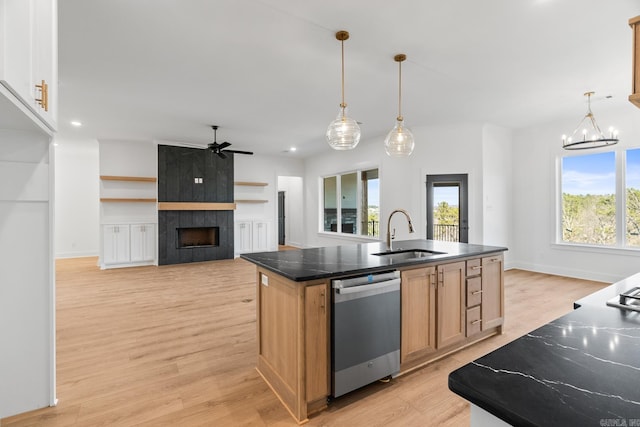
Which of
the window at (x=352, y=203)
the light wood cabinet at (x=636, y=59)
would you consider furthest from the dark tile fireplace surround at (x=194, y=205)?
the light wood cabinet at (x=636, y=59)

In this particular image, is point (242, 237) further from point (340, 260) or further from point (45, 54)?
point (45, 54)

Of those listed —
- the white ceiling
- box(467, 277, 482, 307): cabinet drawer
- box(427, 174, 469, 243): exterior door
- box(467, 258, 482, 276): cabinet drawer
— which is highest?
the white ceiling

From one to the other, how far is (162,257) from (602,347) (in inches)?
303

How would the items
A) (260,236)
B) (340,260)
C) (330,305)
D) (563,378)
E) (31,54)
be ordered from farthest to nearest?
1. (260,236)
2. (340,260)
3. (330,305)
4. (31,54)
5. (563,378)

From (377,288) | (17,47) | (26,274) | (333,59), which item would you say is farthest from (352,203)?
(17,47)

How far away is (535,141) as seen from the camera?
19.9ft

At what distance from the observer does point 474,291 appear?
2.85 metres

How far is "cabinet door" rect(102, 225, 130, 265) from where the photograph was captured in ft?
22.4

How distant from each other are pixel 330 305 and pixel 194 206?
6.25 meters

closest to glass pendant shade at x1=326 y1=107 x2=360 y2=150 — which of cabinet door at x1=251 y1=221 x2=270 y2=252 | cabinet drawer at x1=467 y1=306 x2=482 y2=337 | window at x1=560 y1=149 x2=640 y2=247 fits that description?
cabinet drawer at x1=467 y1=306 x2=482 y2=337

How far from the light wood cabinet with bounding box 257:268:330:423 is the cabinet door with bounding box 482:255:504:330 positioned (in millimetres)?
1815

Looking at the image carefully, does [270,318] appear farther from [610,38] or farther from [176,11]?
[610,38]

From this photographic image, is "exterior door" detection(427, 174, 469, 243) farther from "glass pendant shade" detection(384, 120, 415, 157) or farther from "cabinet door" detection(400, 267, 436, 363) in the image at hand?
"cabinet door" detection(400, 267, 436, 363)

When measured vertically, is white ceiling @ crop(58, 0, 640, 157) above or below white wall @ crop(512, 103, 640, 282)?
above
